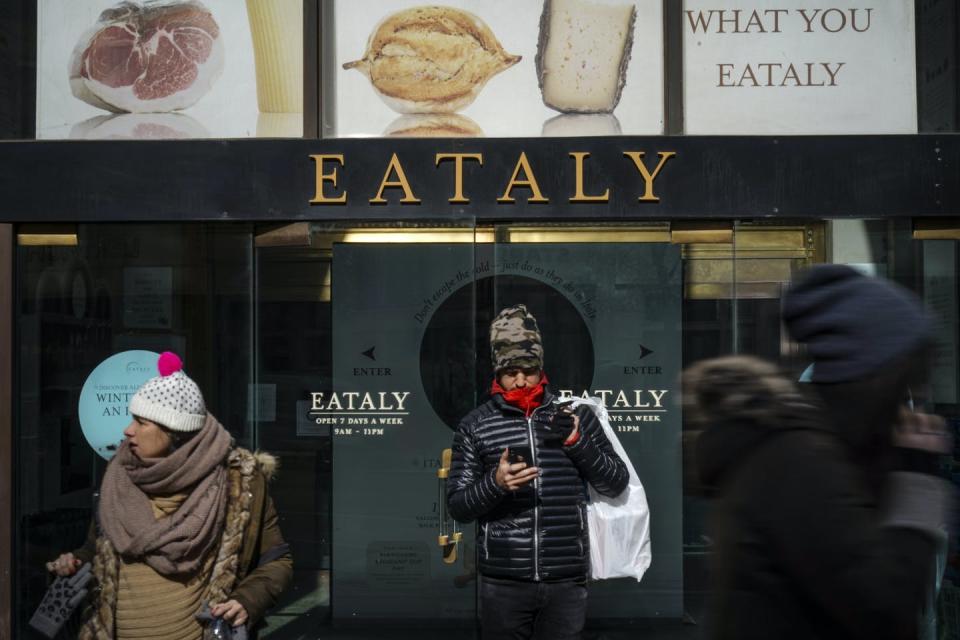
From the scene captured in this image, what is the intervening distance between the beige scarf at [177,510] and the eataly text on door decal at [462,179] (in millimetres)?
2171

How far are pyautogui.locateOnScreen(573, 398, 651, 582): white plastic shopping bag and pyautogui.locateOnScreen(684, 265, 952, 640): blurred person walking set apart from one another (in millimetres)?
3098

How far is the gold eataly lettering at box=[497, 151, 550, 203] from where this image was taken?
18.1 feet

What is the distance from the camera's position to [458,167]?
5.53 m

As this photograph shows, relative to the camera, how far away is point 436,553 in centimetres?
561

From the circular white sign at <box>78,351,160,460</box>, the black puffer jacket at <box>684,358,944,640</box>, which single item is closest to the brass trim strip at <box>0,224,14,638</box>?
the circular white sign at <box>78,351,160,460</box>

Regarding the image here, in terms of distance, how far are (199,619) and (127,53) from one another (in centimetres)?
362

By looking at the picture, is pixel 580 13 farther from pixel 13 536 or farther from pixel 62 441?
pixel 13 536

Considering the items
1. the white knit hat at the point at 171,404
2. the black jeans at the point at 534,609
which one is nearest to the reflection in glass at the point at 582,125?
the black jeans at the point at 534,609

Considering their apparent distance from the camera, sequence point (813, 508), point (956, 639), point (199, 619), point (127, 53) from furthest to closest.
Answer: point (127, 53)
point (956, 639)
point (199, 619)
point (813, 508)

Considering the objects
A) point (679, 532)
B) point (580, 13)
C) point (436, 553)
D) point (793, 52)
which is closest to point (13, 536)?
point (436, 553)

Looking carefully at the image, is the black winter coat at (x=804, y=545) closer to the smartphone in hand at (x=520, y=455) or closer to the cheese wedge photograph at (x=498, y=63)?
the smartphone in hand at (x=520, y=455)

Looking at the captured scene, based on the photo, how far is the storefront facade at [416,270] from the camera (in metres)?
5.54

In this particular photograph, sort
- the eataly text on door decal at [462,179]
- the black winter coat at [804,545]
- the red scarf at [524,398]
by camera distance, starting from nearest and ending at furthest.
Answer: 1. the black winter coat at [804,545]
2. the red scarf at [524,398]
3. the eataly text on door decal at [462,179]

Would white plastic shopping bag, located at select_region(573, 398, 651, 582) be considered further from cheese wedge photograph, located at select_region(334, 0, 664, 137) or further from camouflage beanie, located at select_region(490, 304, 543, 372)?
cheese wedge photograph, located at select_region(334, 0, 664, 137)
